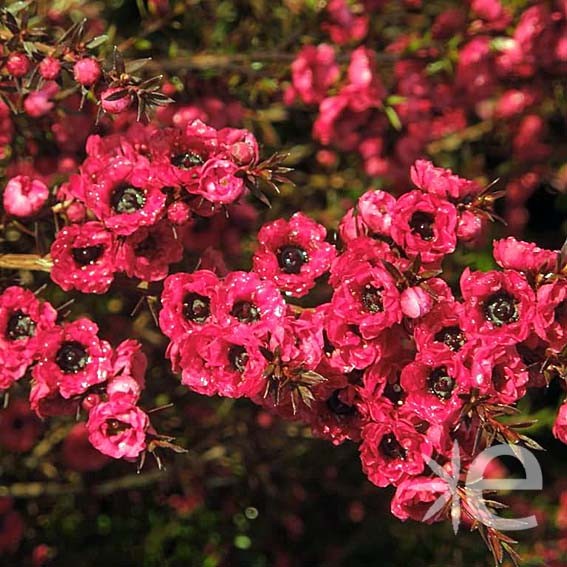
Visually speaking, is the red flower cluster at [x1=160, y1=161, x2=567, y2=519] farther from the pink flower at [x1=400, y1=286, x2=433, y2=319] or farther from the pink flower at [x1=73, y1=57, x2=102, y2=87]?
the pink flower at [x1=73, y1=57, x2=102, y2=87]

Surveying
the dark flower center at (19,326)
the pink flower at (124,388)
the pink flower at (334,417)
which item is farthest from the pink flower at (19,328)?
the pink flower at (334,417)

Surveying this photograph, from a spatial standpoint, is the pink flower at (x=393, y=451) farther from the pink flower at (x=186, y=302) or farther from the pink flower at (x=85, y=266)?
the pink flower at (x=85, y=266)

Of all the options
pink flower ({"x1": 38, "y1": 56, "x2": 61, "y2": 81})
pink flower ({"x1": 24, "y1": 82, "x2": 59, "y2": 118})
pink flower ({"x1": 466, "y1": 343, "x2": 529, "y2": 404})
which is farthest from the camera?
pink flower ({"x1": 24, "y1": 82, "x2": 59, "y2": 118})

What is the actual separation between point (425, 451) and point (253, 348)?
0.24 metres

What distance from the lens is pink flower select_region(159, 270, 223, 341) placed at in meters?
1.12

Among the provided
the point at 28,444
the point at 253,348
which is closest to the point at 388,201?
the point at 253,348

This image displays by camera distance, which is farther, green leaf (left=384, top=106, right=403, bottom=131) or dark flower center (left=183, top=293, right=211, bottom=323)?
green leaf (left=384, top=106, right=403, bottom=131)

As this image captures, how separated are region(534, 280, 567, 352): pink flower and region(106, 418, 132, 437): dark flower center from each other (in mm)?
518

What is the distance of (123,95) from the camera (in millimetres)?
1125

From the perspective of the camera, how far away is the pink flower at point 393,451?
3.49 ft

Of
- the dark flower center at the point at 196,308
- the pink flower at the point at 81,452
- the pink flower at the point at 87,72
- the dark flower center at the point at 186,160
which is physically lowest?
the pink flower at the point at 81,452

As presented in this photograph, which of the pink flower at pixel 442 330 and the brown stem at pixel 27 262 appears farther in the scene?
the brown stem at pixel 27 262

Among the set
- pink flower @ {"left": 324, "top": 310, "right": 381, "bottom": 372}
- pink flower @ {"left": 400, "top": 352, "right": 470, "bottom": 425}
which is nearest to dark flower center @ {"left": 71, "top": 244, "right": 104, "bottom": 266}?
pink flower @ {"left": 324, "top": 310, "right": 381, "bottom": 372}

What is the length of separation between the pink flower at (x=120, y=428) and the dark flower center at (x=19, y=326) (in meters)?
0.16
